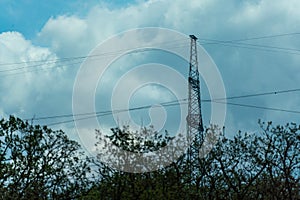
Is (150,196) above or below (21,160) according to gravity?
below

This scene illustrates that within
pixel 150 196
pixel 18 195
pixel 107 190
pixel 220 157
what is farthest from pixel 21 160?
pixel 220 157

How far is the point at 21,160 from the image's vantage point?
18.0 metres

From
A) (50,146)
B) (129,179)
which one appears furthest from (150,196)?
(50,146)

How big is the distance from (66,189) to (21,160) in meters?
2.14

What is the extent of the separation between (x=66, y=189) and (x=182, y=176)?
4370 millimetres

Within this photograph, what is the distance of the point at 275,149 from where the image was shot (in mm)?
17469

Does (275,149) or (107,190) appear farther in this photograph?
(107,190)

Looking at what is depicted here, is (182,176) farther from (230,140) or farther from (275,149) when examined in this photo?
(275,149)

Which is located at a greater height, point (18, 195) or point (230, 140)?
point (230, 140)

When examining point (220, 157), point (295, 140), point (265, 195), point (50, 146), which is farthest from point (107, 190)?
point (295, 140)

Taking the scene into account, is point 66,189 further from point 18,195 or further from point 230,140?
point 230,140

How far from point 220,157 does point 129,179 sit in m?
3.33

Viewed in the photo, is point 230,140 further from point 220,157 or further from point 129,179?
point 129,179

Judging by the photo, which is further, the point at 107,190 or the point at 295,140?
the point at 107,190
